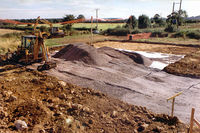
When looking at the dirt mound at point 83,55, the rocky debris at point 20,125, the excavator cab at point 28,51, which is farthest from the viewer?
the dirt mound at point 83,55

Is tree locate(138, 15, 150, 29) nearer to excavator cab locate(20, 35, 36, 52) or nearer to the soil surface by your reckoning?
the soil surface

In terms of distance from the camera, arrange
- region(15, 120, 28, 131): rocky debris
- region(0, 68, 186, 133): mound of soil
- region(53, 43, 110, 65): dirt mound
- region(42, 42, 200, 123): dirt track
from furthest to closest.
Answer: region(53, 43, 110, 65): dirt mound < region(42, 42, 200, 123): dirt track < region(0, 68, 186, 133): mound of soil < region(15, 120, 28, 131): rocky debris

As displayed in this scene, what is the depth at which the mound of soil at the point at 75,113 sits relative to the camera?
17.3 ft

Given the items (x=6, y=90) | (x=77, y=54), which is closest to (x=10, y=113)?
(x=6, y=90)

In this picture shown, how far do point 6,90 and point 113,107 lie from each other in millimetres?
4195

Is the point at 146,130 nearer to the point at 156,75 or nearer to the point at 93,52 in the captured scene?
the point at 156,75

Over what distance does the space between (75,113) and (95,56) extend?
7.15 meters

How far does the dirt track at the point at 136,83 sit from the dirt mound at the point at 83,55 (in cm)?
54

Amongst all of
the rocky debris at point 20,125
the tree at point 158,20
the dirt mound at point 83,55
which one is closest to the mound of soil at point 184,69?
the dirt mound at point 83,55

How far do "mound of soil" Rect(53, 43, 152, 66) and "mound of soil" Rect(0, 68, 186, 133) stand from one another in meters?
4.85

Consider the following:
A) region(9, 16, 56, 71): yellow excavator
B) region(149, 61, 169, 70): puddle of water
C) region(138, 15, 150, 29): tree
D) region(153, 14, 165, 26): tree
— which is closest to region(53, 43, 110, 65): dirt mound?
region(9, 16, 56, 71): yellow excavator

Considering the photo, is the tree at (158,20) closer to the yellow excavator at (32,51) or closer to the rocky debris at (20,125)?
the yellow excavator at (32,51)

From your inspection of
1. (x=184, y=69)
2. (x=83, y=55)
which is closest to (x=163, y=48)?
(x=184, y=69)

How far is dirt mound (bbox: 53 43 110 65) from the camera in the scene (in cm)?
1237
